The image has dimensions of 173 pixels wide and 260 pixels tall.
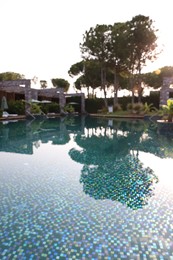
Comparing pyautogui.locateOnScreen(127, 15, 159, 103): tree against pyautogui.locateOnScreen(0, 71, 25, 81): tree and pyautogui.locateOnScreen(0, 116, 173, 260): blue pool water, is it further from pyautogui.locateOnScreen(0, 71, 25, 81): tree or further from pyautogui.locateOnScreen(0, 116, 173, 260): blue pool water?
pyautogui.locateOnScreen(0, 71, 25, 81): tree

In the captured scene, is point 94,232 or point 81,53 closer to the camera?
point 94,232

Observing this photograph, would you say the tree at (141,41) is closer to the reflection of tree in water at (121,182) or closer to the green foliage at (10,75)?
the reflection of tree in water at (121,182)

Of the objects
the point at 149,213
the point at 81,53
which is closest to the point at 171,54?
the point at 81,53

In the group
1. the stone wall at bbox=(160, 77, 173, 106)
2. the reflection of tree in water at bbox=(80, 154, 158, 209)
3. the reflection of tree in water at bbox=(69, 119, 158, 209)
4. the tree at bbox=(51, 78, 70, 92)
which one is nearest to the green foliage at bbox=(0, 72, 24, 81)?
the tree at bbox=(51, 78, 70, 92)

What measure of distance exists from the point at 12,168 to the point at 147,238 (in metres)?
4.54

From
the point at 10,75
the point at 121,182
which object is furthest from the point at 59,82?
the point at 121,182

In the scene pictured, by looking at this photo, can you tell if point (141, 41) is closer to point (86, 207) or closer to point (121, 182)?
point (121, 182)

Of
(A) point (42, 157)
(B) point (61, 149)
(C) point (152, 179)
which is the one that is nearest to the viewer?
(C) point (152, 179)

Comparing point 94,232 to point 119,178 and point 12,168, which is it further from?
point 12,168

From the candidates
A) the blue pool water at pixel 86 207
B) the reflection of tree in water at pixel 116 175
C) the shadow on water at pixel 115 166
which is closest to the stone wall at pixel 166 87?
the shadow on water at pixel 115 166

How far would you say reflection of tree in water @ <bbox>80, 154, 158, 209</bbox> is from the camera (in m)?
4.46

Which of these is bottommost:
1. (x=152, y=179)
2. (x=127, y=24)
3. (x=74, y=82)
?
(x=152, y=179)

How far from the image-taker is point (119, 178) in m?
5.63

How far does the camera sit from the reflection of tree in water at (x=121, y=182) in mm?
4465
